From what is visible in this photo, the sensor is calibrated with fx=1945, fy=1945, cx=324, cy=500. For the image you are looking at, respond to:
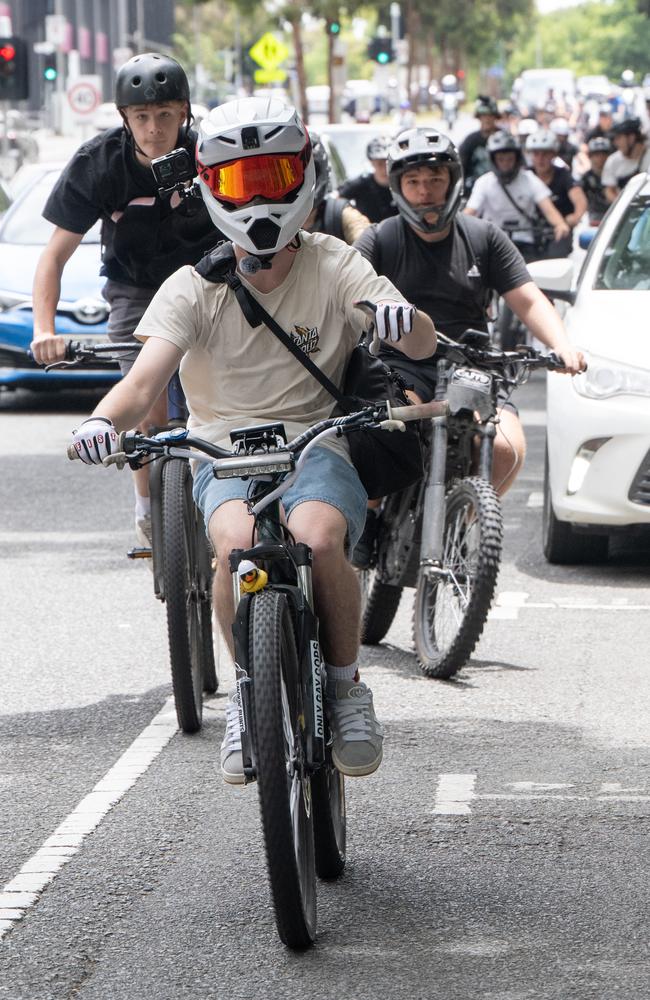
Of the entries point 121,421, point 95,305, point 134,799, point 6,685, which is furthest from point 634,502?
point 95,305

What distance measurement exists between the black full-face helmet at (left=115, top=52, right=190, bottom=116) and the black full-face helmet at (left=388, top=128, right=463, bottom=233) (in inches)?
39.2

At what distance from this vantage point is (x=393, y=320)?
174 inches

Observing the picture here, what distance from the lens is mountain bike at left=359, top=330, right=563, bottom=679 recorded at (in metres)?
6.74

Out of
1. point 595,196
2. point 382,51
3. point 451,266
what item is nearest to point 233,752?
point 451,266

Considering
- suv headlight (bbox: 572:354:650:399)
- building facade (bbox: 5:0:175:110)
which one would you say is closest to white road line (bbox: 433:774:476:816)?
suv headlight (bbox: 572:354:650:399)

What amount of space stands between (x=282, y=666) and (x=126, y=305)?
318cm

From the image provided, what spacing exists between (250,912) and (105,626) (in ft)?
11.4

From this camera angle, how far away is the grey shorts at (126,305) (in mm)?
7090

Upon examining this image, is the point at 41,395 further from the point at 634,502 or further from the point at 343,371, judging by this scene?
the point at 343,371

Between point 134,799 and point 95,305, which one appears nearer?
point 134,799

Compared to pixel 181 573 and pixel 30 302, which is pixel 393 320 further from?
pixel 30 302

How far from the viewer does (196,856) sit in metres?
4.95

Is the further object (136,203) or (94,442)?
(136,203)

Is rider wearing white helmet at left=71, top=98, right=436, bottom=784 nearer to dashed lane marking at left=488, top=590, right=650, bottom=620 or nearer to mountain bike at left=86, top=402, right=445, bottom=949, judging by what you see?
mountain bike at left=86, top=402, right=445, bottom=949
